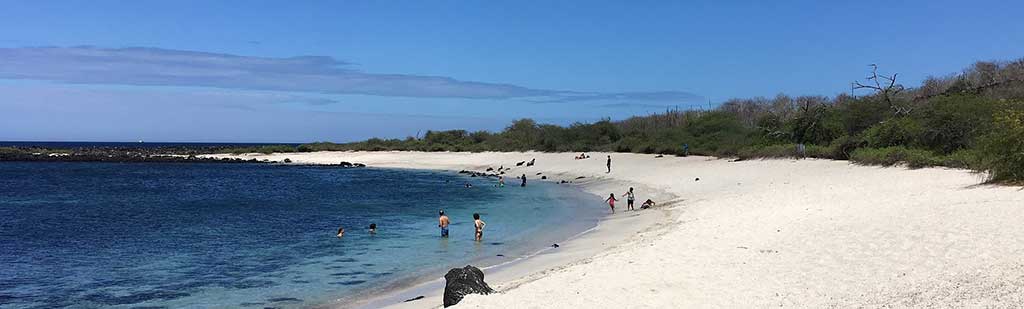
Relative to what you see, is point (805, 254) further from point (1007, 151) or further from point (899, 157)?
point (899, 157)

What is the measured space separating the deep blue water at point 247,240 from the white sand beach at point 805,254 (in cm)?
301

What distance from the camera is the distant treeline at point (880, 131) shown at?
22.1 meters

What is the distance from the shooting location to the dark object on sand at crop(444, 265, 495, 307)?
443 inches

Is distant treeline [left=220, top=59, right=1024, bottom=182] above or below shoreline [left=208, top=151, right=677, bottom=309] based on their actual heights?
above

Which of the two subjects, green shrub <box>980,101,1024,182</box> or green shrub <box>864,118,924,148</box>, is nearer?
green shrub <box>980,101,1024,182</box>

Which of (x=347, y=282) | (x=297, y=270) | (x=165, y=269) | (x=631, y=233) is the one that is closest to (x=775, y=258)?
(x=631, y=233)

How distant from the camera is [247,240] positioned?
22.9 meters

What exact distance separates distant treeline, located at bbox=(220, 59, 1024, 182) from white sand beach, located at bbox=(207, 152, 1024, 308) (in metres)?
1.80

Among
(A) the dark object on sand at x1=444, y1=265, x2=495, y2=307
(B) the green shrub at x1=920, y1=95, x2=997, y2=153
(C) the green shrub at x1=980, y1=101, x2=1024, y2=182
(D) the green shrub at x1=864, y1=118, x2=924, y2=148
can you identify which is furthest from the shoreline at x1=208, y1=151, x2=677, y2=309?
(B) the green shrub at x1=920, y1=95, x2=997, y2=153

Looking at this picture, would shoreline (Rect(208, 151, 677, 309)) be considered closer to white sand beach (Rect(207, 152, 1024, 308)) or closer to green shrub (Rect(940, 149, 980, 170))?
white sand beach (Rect(207, 152, 1024, 308))

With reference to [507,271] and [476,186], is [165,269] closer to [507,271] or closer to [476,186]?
[507,271]

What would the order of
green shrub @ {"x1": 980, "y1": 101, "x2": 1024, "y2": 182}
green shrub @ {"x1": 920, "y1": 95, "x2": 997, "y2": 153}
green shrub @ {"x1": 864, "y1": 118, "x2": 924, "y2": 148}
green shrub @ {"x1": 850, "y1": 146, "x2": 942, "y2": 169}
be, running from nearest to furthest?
green shrub @ {"x1": 980, "y1": 101, "x2": 1024, "y2": 182}
green shrub @ {"x1": 850, "y1": 146, "x2": 942, "y2": 169}
green shrub @ {"x1": 920, "y1": 95, "x2": 997, "y2": 153}
green shrub @ {"x1": 864, "y1": 118, "x2": 924, "y2": 148}

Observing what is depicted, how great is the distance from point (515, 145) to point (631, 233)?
6692 centimetres

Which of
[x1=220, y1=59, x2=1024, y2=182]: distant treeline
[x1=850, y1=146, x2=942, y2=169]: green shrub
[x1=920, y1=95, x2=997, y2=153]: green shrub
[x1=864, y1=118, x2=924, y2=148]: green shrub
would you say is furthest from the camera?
[x1=864, y1=118, x2=924, y2=148]: green shrub
